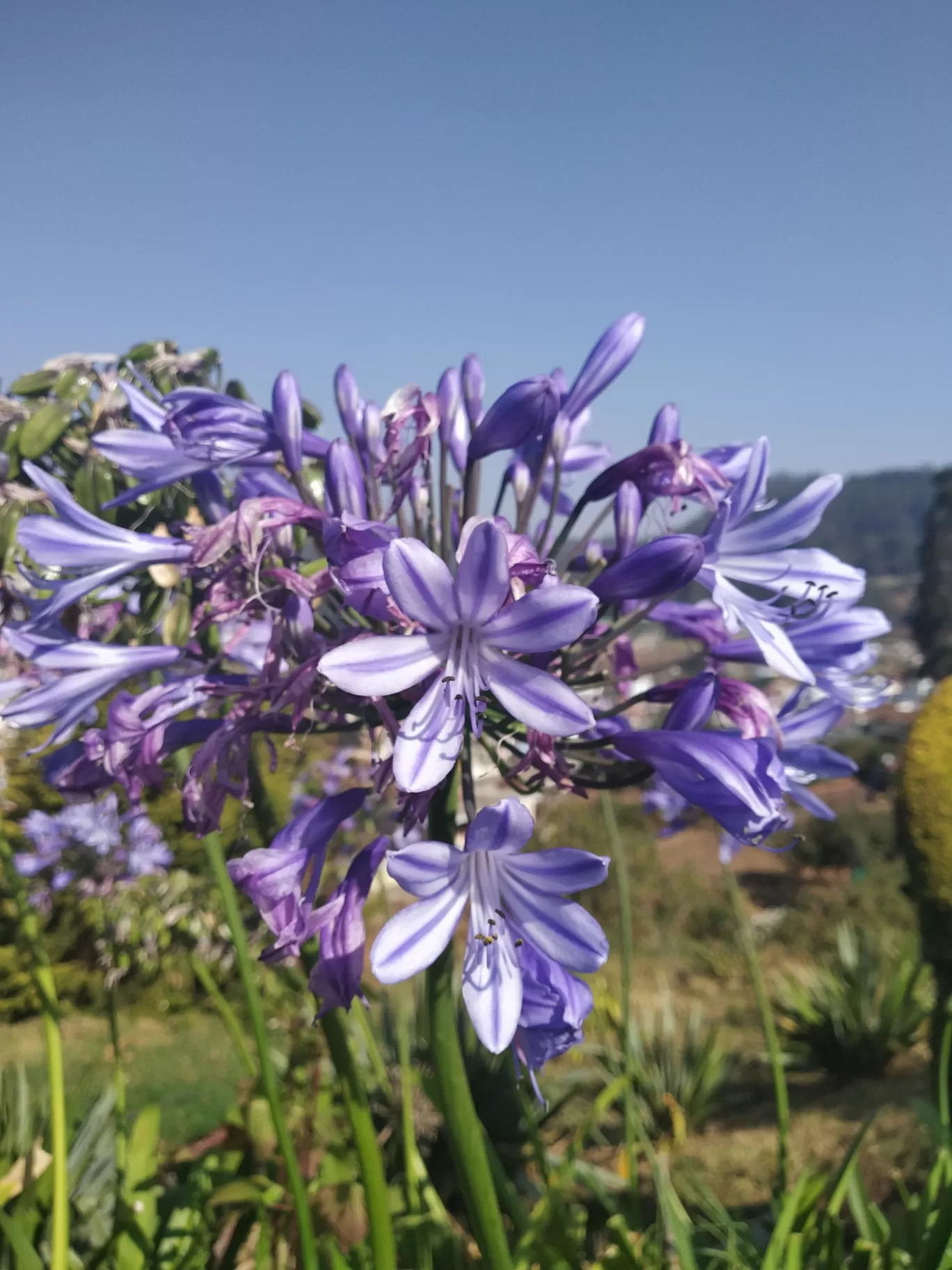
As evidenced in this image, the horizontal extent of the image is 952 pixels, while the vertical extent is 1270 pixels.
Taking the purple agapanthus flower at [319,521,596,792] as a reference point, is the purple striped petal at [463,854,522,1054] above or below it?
below

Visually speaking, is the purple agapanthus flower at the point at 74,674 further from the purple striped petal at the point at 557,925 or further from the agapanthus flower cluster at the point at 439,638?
the purple striped petal at the point at 557,925

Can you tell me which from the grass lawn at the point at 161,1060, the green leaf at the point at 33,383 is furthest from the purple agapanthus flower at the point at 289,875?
the grass lawn at the point at 161,1060

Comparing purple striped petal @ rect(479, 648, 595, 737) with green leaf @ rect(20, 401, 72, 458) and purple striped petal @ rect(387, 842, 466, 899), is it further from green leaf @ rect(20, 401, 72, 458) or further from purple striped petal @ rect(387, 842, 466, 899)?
green leaf @ rect(20, 401, 72, 458)

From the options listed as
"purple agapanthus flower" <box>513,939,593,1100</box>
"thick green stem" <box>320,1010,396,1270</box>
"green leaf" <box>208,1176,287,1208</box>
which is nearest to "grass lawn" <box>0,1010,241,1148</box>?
"green leaf" <box>208,1176,287,1208</box>

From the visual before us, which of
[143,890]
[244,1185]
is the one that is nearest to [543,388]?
[244,1185]

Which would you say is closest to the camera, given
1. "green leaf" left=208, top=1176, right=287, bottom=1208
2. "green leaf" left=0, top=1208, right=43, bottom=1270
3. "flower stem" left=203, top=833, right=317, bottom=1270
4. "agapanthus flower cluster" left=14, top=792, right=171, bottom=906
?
"flower stem" left=203, top=833, right=317, bottom=1270
